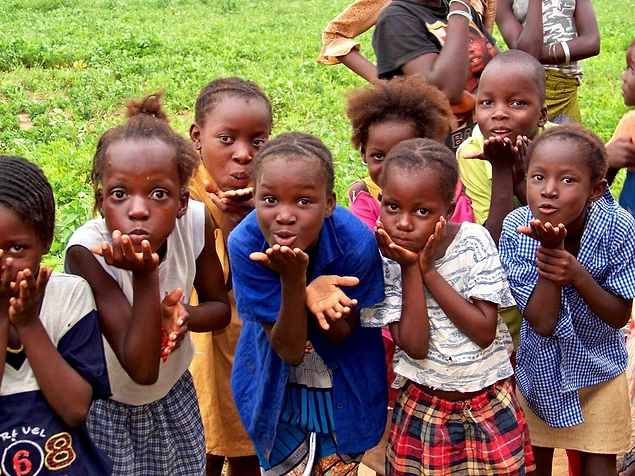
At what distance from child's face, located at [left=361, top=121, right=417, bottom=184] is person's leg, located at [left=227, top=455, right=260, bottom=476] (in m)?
1.21

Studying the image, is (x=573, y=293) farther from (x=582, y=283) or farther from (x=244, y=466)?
(x=244, y=466)

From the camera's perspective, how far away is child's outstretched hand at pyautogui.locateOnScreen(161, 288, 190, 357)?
2400 mm

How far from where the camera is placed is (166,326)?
8.09ft

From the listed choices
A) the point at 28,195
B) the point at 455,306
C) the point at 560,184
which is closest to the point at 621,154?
the point at 560,184

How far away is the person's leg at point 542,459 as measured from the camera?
3074mm

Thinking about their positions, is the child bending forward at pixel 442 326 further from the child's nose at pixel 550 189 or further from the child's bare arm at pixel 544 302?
the child's nose at pixel 550 189

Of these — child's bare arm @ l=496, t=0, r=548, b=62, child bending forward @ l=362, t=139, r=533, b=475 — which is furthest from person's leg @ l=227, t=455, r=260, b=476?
child's bare arm @ l=496, t=0, r=548, b=62

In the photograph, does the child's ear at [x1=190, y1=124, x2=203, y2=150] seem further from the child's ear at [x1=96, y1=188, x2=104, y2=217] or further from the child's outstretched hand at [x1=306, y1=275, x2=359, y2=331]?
the child's outstretched hand at [x1=306, y1=275, x2=359, y2=331]

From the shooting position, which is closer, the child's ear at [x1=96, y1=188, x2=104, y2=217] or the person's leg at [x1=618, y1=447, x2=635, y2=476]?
the child's ear at [x1=96, y1=188, x2=104, y2=217]

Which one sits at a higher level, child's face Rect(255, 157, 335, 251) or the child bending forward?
child's face Rect(255, 157, 335, 251)

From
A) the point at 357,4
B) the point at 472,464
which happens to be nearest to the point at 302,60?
A: the point at 357,4

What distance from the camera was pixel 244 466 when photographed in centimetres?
319

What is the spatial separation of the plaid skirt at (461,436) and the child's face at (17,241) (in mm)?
1308

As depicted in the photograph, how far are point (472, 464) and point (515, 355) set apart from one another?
26.9 inches
